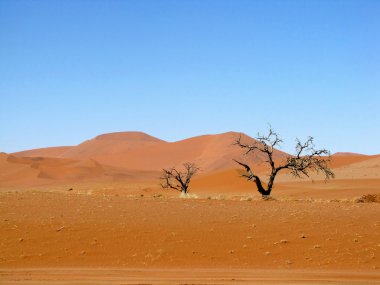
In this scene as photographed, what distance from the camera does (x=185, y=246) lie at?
13.8 m

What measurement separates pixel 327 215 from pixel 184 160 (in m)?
106

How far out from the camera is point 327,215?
1808cm

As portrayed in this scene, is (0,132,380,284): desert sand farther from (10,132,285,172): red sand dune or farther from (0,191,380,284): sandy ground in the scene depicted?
(10,132,285,172): red sand dune

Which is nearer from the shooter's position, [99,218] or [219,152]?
[99,218]

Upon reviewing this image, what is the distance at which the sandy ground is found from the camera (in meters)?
10.9

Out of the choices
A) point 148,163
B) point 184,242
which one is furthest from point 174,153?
point 184,242

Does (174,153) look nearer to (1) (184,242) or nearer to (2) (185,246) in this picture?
(1) (184,242)

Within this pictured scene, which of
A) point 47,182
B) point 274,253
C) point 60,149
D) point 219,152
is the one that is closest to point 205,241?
point 274,253

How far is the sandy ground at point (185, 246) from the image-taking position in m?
10.9

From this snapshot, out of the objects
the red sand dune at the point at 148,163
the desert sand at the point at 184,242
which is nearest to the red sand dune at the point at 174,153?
the red sand dune at the point at 148,163

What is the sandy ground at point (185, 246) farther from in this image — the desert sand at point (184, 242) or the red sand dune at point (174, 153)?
the red sand dune at point (174, 153)

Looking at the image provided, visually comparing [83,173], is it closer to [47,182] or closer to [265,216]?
[47,182]

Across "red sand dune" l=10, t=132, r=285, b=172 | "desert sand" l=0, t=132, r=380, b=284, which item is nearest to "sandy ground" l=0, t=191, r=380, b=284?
"desert sand" l=0, t=132, r=380, b=284

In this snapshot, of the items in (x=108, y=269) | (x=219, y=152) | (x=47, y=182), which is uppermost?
(x=219, y=152)
